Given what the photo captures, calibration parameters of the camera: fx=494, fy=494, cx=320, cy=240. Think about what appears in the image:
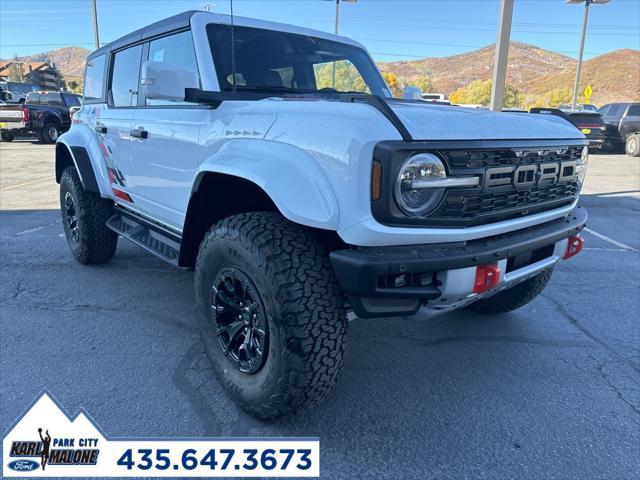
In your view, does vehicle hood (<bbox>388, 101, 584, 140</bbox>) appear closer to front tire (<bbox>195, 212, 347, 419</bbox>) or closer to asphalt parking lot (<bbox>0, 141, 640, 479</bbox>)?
front tire (<bbox>195, 212, 347, 419</bbox>)

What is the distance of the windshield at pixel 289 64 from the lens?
2979mm

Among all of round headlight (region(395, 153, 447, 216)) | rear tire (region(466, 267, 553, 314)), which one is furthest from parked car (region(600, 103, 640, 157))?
round headlight (region(395, 153, 447, 216))

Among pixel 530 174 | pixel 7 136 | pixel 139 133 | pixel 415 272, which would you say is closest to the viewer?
pixel 415 272

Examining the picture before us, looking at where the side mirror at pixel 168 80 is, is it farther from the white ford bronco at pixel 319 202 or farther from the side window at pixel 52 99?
the side window at pixel 52 99

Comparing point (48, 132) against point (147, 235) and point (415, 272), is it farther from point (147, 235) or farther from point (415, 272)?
point (415, 272)

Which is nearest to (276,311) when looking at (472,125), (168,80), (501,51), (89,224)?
(472,125)

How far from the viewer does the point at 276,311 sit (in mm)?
2082

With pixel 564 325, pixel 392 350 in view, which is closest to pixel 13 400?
pixel 392 350

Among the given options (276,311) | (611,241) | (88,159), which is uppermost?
(88,159)

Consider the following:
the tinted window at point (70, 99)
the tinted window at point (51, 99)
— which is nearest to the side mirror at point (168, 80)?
the tinted window at point (51, 99)

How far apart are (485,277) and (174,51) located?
2.42m

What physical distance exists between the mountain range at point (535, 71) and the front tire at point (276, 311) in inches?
2523

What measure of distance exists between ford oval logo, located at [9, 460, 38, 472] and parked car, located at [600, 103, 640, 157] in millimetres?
20059

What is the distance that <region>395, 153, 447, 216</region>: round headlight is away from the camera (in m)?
1.95
